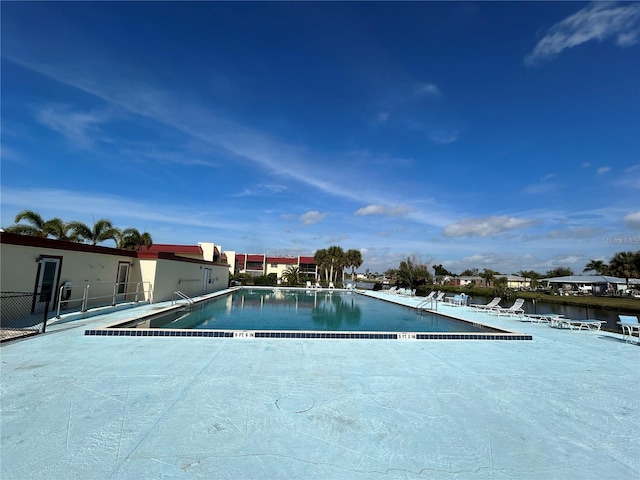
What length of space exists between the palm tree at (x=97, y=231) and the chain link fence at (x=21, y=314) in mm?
12333

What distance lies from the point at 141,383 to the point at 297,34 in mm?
11178

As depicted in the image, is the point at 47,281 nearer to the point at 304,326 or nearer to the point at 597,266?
the point at 304,326

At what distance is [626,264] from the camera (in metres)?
41.1

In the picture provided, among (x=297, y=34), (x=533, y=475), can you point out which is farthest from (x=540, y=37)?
(x=533, y=475)

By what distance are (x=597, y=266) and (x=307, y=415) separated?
236 feet

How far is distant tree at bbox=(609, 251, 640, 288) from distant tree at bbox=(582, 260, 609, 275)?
12.3 metres

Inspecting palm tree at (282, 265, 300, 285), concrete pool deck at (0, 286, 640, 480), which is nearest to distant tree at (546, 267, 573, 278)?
palm tree at (282, 265, 300, 285)

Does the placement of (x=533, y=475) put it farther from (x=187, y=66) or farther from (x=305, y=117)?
(x=305, y=117)

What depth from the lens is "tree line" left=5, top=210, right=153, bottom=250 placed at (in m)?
17.0

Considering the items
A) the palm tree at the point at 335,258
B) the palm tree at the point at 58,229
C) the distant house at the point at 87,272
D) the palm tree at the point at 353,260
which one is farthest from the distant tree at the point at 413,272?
the palm tree at the point at 58,229

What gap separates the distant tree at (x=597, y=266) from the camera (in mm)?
54475

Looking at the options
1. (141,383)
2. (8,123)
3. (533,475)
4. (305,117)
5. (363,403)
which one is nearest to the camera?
(533,475)

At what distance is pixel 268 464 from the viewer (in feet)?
8.13

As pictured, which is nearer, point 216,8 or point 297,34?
point 216,8
